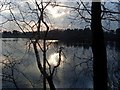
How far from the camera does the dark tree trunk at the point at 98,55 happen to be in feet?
7.06

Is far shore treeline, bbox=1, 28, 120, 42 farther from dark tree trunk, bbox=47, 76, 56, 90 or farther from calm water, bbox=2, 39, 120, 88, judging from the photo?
dark tree trunk, bbox=47, 76, 56, 90

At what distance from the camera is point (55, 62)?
3127 mm

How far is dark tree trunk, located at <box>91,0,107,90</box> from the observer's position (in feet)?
7.06

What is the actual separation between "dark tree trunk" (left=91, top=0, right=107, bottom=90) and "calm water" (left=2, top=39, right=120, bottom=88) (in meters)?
0.42

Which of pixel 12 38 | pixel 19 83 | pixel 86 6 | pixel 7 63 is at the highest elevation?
pixel 86 6

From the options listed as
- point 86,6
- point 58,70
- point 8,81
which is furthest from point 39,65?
point 86,6

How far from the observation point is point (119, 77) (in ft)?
10.1

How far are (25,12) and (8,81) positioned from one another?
2.70 feet

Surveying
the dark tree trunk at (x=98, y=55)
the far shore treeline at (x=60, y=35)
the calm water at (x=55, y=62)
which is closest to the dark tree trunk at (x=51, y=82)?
the calm water at (x=55, y=62)

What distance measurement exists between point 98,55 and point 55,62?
3.29ft

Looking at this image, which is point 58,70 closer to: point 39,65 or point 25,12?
point 39,65

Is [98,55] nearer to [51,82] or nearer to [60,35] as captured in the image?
[51,82]

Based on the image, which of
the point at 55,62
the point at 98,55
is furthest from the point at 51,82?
the point at 98,55

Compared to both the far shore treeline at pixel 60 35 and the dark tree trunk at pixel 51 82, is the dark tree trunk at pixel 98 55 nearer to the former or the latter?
the far shore treeline at pixel 60 35
